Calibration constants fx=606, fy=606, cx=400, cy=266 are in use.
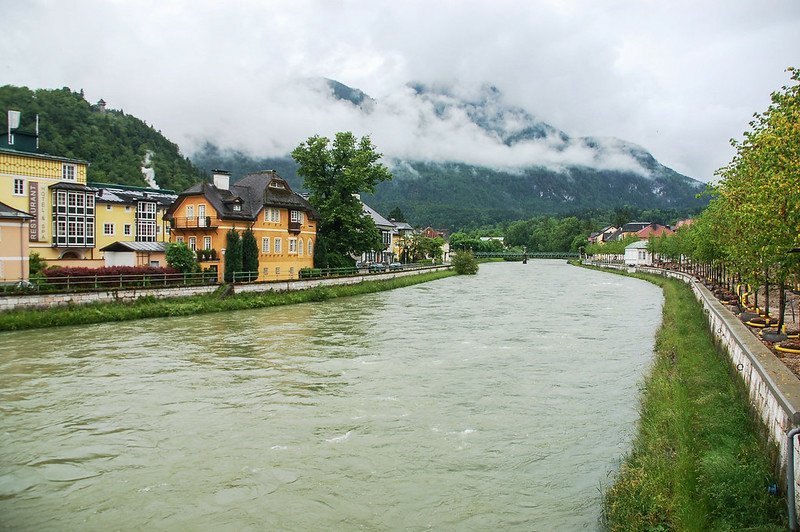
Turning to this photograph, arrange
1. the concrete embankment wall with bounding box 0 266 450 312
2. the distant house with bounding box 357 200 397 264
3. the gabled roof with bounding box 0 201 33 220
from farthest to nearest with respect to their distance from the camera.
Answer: the distant house with bounding box 357 200 397 264
the gabled roof with bounding box 0 201 33 220
the concrete embankment wall with bounding box 0 266 450 312

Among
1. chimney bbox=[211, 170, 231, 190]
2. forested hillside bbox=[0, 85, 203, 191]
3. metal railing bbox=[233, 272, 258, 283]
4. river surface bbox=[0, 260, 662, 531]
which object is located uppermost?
forested hillside bbox=[0, 85, 203, 191]

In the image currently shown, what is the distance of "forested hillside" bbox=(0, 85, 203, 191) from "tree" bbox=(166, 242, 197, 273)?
107 ft

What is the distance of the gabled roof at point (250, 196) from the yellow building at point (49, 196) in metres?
10.1

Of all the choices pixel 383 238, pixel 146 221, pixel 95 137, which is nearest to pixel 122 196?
pixel 146 221

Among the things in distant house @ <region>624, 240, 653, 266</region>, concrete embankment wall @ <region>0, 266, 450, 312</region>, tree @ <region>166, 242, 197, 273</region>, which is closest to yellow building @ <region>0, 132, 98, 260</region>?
tree @ <region>166, 242, 197, 273</region>

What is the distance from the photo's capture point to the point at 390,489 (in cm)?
1055

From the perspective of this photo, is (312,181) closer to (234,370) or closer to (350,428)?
(234,370)

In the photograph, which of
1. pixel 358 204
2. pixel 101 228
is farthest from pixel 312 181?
pixel 101 228

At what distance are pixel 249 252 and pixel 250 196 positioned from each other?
7.25 meters

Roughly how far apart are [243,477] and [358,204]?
46.1 meters

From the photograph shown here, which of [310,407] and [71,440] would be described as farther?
[310,407]

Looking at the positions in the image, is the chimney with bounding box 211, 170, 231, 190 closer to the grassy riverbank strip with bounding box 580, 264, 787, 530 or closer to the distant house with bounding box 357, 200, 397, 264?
the distant house with bounding box 357, 200, 397, 264

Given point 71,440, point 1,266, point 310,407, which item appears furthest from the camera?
point 1,266

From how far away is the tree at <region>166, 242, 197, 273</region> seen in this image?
136ft
